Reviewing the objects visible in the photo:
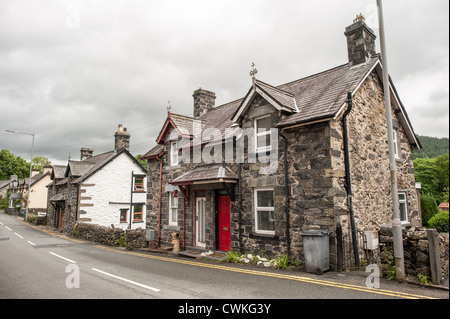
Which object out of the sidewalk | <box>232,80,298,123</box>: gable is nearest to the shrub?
the sidewalk

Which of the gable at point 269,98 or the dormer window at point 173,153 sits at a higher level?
the gable at point 269,98

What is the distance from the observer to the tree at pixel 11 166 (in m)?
71.8

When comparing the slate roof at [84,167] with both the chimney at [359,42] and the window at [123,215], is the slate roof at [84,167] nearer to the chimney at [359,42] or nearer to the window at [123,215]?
the window at [123,215]

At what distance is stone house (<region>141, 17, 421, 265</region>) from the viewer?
9539 mm

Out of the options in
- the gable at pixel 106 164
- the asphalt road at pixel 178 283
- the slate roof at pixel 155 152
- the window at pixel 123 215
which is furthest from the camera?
the window at pixel 123 215

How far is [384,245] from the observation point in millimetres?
8086

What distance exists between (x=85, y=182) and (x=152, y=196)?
37.9 feet

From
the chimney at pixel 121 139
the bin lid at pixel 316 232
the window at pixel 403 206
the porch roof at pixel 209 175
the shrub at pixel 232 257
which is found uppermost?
the chimney at pixel 121 139

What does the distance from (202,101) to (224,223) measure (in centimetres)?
1013

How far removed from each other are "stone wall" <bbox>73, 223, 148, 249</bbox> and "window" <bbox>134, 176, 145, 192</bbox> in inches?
256

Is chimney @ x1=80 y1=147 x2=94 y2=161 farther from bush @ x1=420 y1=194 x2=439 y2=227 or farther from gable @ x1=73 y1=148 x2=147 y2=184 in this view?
bush @ x1=420 y1=194 x2=439 y2=227

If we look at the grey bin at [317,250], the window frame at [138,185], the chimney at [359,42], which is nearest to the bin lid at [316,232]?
the grey bin at [317,250]

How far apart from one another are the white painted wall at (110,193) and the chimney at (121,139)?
0.95m
